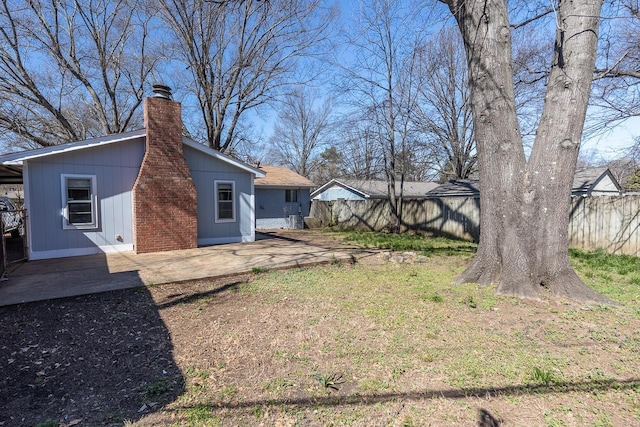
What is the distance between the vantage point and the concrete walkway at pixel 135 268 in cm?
519

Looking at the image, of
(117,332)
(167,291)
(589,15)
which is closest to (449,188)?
(589,15)

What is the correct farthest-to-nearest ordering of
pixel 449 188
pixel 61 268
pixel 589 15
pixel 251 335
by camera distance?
pixel 449 188 → pixel 61 268 → pixel 589 15 → pixel 251 335

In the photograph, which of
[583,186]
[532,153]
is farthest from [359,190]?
[532,153]

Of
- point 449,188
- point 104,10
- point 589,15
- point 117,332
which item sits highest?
point 104,10

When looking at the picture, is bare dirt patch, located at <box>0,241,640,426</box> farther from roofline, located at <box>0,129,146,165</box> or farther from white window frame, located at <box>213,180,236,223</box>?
white window frame, located at <box>213,180,236,223</box>

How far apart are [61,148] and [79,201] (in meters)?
1.32

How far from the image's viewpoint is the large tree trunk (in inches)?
175

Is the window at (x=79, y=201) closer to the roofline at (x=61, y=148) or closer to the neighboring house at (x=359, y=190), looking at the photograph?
the roofline at (x=61, y=148)

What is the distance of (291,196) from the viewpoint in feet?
57.8

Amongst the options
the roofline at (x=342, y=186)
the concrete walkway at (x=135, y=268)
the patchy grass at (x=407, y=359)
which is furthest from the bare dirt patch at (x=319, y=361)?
the roofline at (x=342, y=186)

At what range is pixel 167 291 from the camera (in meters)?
5.26

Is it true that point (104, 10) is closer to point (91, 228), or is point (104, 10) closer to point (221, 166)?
point (221, 166)

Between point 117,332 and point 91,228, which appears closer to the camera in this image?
point 117,332

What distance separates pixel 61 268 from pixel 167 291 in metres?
3.19
